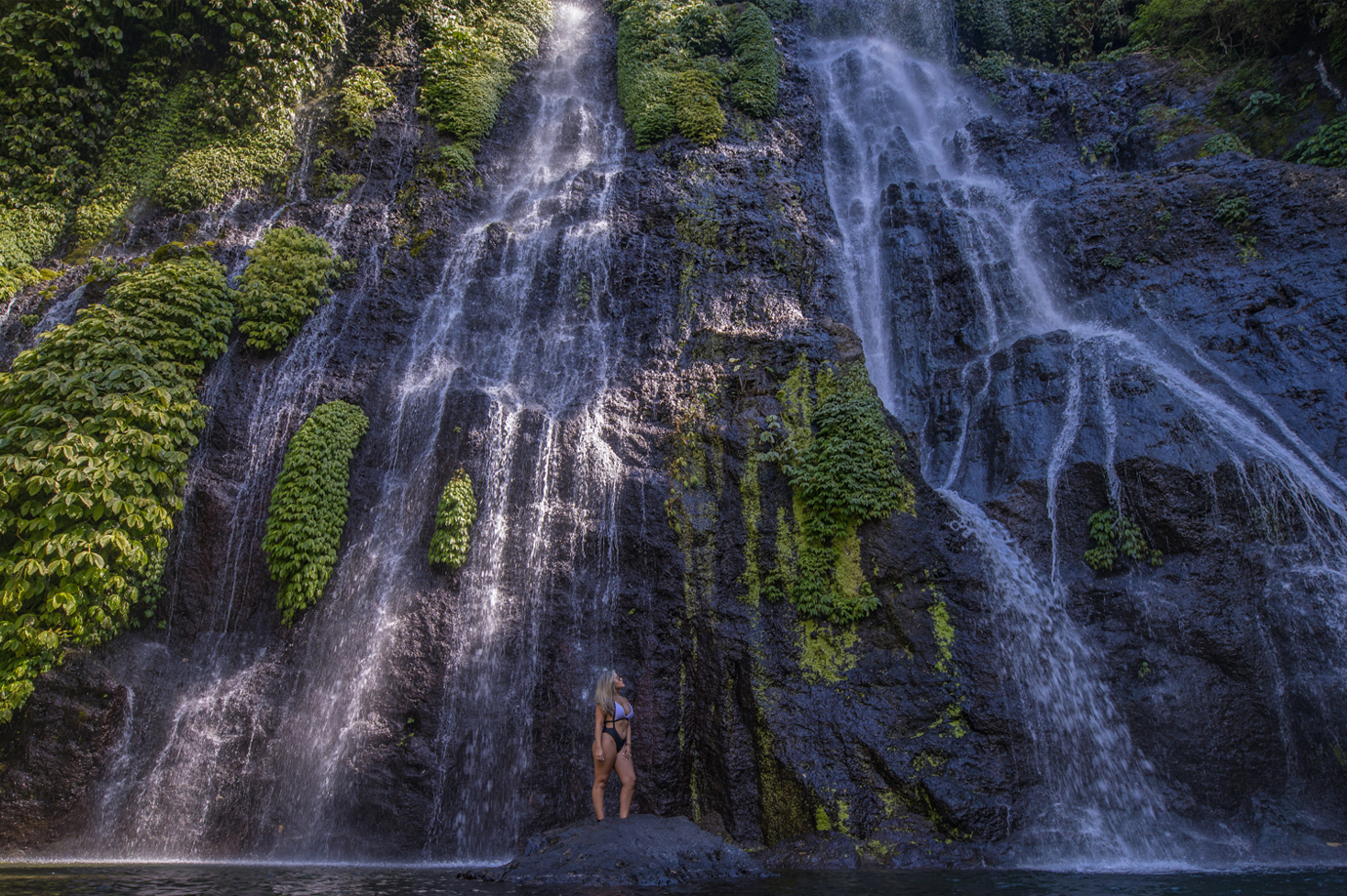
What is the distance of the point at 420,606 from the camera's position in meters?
9.10

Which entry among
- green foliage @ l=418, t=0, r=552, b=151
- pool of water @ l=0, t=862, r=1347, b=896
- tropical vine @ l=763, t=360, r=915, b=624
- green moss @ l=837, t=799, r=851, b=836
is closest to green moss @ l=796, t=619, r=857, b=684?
tropical vine @ l=763, t=360, r=915, b=624

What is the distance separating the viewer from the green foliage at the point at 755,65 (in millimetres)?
16484

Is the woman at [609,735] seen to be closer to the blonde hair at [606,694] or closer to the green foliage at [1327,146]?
the blonde hair at [606,694]

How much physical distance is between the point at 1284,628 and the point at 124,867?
12.9 m

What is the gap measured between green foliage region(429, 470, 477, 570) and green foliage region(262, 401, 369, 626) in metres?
1.52

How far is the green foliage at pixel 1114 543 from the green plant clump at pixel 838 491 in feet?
8.56

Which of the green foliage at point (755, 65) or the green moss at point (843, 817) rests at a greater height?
the green foliage at point (755, 65)

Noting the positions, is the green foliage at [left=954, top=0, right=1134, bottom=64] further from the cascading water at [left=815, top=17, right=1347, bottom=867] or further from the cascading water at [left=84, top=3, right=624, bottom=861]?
the cascading water at [left=84, top=3, right=624, bottom=861]

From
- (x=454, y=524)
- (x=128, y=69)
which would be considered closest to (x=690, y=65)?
(x=128, y=69)

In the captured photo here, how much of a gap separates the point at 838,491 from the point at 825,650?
214 centimetres

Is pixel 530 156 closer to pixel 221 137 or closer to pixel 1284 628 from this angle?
pixel 221 137

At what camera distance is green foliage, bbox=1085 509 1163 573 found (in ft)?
30.2

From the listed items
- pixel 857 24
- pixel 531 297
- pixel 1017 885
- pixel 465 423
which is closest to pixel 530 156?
pixel 531 297

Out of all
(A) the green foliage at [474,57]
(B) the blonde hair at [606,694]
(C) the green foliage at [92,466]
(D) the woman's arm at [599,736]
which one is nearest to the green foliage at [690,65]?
(A) the green foliage at [474,57]
